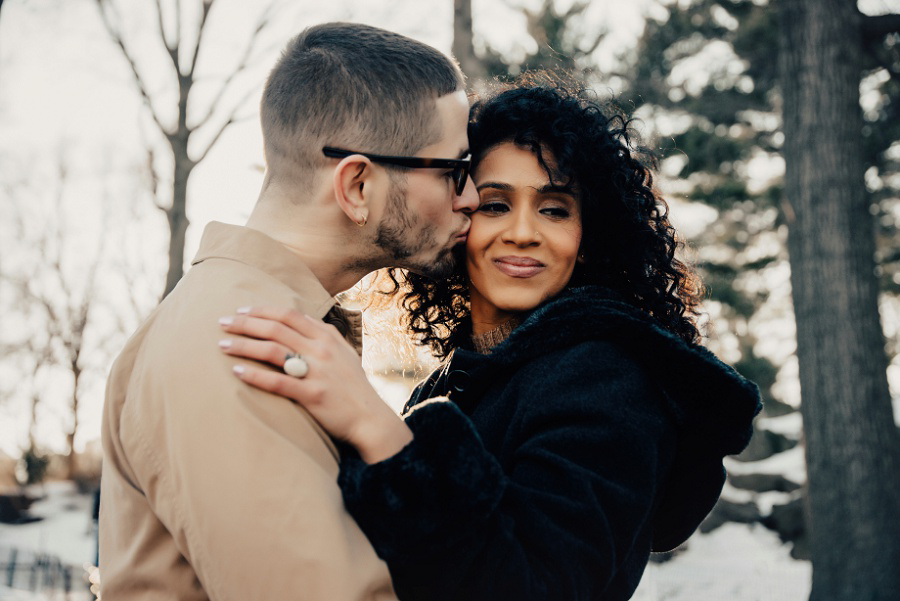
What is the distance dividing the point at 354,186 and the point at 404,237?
227 millimetres

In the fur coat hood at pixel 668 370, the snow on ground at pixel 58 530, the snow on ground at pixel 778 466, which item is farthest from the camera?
the snow on ground at pixel 778 466

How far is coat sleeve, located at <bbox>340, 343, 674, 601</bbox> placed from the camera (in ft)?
5.35

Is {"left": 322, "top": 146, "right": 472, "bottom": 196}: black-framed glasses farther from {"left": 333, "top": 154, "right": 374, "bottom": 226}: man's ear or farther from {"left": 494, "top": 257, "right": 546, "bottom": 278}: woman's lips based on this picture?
{"left": 494, "top": 257, "right": 546, "bottom": 278}: woman's lips

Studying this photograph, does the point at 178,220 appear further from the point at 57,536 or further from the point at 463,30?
the point at 57,536

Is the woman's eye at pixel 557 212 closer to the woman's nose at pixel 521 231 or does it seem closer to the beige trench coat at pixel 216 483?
the woman's nose at pixel 521 231

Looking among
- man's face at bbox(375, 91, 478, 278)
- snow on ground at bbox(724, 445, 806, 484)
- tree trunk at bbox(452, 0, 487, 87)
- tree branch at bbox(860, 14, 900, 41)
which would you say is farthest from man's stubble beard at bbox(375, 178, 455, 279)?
snow on ground at bbox(724, 445, 806, 484)

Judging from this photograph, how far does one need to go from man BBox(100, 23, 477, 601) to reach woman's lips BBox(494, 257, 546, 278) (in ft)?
0.58

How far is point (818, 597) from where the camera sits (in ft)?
27.4

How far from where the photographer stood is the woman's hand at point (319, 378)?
5.40 ft

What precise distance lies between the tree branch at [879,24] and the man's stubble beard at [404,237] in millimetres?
7956

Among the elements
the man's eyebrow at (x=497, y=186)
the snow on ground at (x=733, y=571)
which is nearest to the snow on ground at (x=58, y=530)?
the snow on ground at (x=733, y=571)

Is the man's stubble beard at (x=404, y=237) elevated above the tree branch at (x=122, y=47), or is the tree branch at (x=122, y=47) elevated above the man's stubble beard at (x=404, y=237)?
the tree branch at (x=122, y=47)

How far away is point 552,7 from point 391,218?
42.8ft

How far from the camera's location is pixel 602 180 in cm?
265
